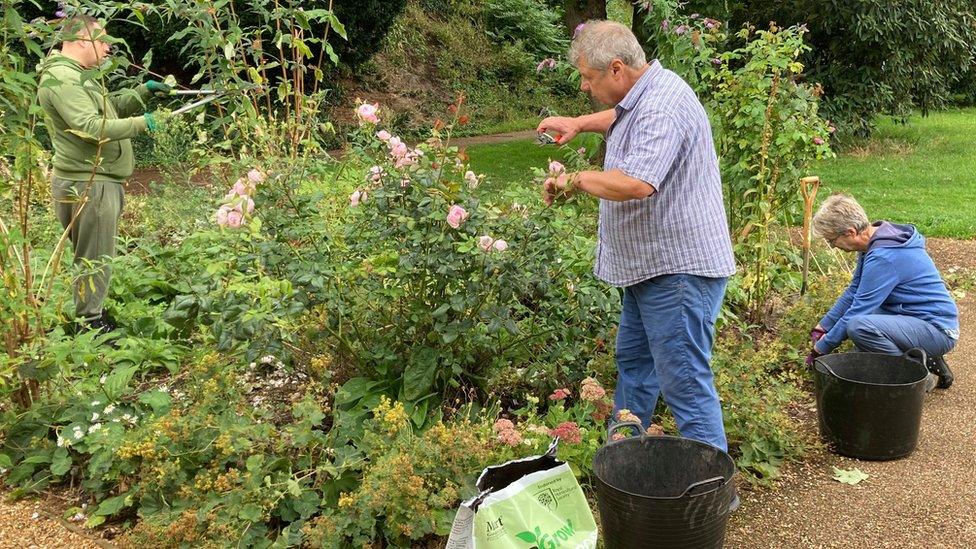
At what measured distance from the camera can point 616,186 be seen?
8.99ft

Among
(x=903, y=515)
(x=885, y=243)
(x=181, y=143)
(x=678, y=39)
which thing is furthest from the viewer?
(x=181, y=143)

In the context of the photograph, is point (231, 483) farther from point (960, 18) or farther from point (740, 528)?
point (960, 18)

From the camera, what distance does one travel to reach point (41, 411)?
11.8ft

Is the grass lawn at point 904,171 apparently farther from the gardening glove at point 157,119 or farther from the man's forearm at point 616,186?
the man's forearm at point 616,186

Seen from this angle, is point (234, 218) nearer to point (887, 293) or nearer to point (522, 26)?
point (887, 293)

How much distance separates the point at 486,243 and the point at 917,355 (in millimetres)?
2139

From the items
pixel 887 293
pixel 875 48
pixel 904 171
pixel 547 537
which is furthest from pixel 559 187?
pixel 875 48

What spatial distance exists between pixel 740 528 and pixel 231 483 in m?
1.83

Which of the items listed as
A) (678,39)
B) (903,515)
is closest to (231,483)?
(903,515)

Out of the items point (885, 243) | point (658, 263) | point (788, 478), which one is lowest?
point (788, 478)

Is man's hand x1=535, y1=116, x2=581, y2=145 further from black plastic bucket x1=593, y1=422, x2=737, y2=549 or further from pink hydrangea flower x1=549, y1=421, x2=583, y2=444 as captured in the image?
black plastic bucket x1=593, y1=422, x2=737, y2=549

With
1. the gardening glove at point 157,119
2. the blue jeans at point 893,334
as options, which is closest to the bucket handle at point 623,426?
the blue jeans at point 893,334

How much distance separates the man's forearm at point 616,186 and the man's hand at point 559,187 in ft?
0.43

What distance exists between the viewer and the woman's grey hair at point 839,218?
3.97m
